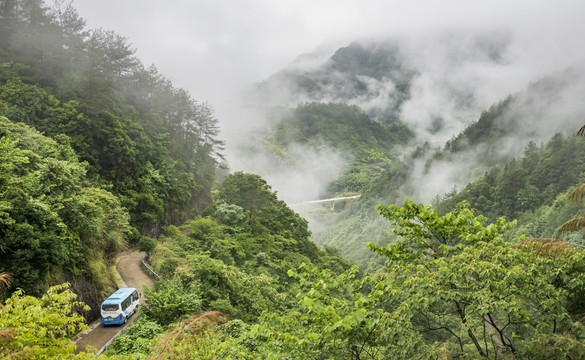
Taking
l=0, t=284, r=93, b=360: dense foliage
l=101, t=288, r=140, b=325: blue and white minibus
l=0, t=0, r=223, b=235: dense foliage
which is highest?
l=0, t=0, r=223, b=235: dense foliage

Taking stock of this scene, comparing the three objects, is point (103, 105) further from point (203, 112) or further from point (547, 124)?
point (547, 124)

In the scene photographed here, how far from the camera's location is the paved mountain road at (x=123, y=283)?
543 inches

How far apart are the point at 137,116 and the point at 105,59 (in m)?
8.84

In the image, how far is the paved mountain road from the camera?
45.2 feet

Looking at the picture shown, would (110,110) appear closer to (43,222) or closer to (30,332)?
(43,222)

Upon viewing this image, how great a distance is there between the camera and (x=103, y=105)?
30422mm

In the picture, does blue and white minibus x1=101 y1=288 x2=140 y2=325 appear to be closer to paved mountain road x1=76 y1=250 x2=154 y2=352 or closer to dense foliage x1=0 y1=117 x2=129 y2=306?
paved mountain road x1=76 y1=250 x2=154 y2=352

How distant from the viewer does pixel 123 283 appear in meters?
20.2

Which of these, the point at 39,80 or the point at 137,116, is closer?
the point at 39,80

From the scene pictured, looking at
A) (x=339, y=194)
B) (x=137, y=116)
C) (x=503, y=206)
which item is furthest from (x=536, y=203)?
(x=339, y=194)

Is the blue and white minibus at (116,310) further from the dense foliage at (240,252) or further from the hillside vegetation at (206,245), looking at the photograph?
the dense foliage at (240,252)

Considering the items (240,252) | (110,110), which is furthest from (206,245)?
(110,110)

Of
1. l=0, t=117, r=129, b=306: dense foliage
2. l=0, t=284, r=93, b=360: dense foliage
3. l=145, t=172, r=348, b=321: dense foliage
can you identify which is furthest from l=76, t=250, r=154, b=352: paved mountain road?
l=0, t=284, r=93, b=360: dense foliage

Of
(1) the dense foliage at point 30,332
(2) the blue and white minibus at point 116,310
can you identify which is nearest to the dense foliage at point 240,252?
(2) the blue and white minibus at point 116,310
